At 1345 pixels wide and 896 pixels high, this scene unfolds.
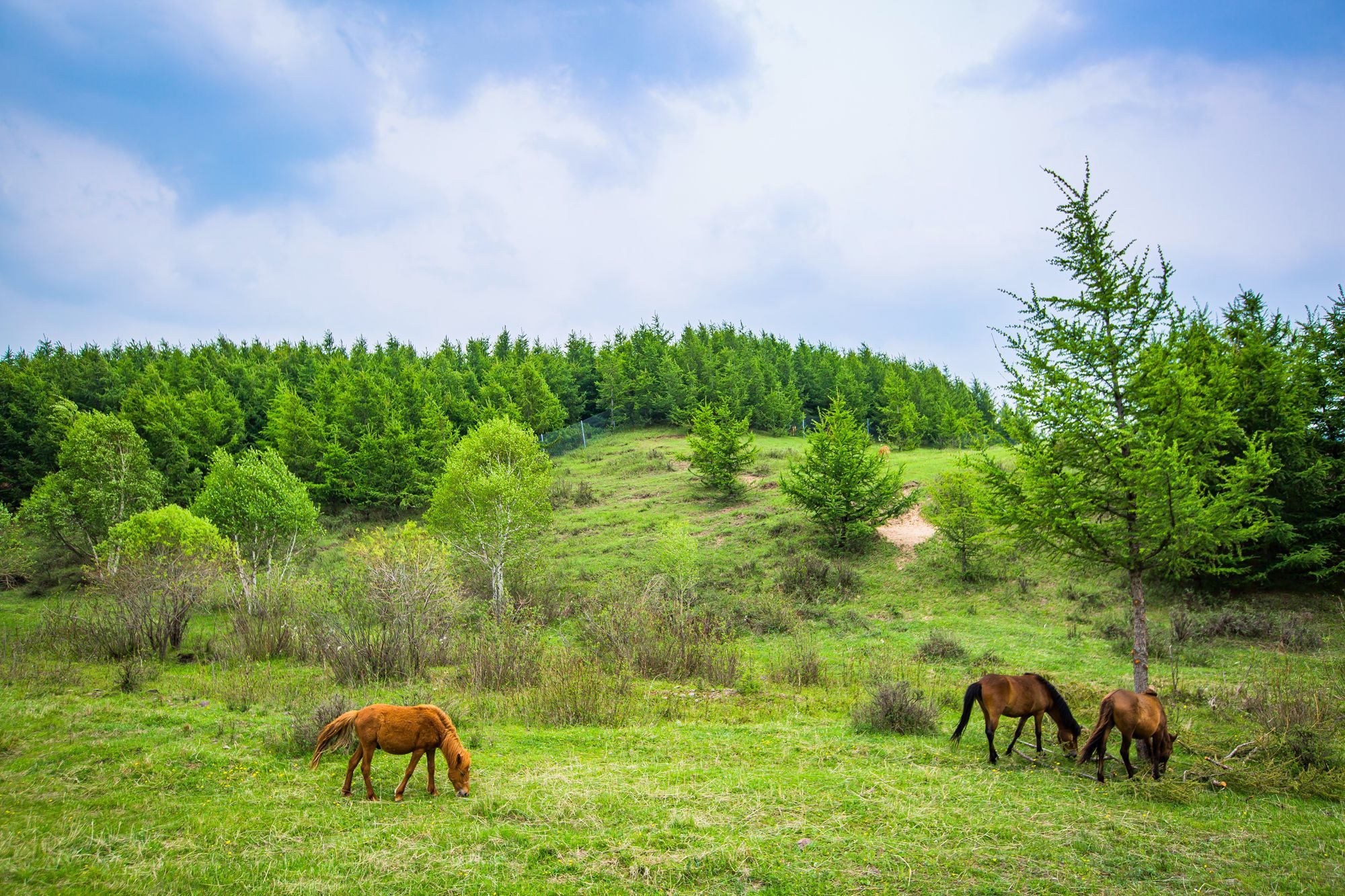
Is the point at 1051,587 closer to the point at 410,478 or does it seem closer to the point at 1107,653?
the point at 1107,653

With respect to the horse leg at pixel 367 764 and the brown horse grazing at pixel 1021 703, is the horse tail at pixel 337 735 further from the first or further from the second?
the brown horse grazing at pixel 1021 703

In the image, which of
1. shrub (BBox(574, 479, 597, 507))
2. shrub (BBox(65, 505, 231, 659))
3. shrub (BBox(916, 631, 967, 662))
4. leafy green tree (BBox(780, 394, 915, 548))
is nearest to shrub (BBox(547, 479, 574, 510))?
shrub (BBox(574, 479, 597, 507))

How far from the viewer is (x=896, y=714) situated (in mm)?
10031

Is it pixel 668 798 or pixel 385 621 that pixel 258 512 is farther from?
pixel 668 798

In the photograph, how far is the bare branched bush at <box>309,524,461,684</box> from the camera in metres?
13.9

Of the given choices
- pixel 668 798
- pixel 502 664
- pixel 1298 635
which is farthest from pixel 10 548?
pixel 1298 635

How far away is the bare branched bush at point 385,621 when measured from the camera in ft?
45.7

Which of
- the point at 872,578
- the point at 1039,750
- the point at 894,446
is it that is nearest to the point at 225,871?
the point at 1039,750

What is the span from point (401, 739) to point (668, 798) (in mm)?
2916

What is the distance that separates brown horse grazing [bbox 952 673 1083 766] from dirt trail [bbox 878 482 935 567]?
743 inches

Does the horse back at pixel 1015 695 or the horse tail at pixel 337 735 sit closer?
the horse tail at pixel 337 735

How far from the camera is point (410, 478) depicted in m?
43.5

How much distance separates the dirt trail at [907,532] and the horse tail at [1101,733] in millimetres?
19795

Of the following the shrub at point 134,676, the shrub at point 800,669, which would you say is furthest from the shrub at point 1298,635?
the shrub at point 134,676
